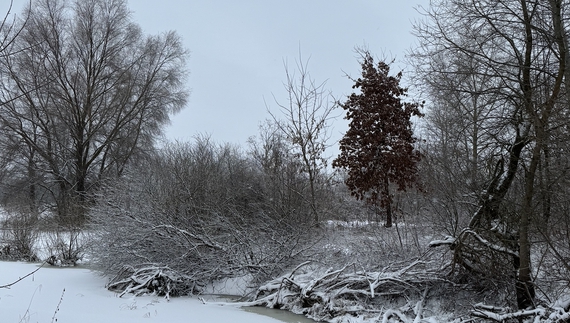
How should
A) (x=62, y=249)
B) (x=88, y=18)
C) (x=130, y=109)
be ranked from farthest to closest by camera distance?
(x=130, y=109)
(x=88, y=18)
(x=62, y=249)

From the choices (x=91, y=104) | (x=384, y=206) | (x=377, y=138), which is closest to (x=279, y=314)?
(x=384, y=206)

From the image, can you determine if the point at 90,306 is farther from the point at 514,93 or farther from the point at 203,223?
the point at 514,93

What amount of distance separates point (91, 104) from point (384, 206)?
57.2ft

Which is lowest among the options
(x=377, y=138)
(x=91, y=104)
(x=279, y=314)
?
(x=279, y=314)

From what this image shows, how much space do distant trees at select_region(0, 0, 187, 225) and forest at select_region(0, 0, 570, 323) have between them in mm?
1094

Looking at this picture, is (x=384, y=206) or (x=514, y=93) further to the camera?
(x=384, y=206)

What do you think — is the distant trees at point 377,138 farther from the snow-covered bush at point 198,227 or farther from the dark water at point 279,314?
the dark water at point 279,314

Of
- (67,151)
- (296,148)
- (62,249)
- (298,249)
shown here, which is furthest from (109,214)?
(67,151)

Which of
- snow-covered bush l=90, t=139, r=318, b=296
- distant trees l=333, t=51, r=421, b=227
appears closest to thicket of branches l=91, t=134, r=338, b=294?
snow-covered bush l=90, t=139, r=318, b=296

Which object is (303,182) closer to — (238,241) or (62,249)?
(238,241)

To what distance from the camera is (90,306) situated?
885 cm

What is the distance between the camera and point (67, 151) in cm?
2591

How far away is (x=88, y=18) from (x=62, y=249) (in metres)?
14.8

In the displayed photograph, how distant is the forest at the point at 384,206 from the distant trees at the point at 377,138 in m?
0.07
